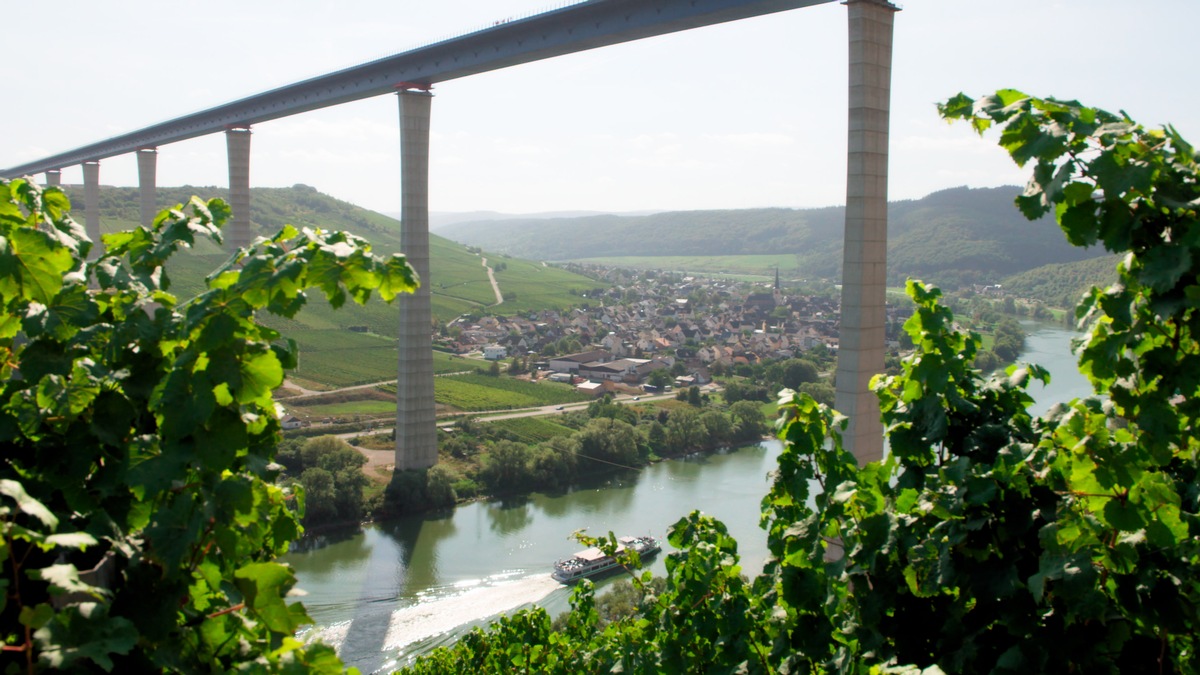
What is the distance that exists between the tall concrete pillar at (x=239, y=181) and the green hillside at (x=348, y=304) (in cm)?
166

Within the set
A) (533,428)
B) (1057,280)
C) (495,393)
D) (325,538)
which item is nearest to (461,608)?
(325,538)

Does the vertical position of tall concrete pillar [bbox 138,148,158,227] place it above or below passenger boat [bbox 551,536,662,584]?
above

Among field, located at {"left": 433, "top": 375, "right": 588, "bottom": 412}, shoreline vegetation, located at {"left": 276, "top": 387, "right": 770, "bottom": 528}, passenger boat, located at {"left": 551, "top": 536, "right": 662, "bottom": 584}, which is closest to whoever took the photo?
passenger boat, located at {"left": 551, "top": 536, "right": 662, "bottom": 584}

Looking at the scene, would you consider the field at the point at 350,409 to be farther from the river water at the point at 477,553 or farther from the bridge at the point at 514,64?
the river water at the point at 477,553

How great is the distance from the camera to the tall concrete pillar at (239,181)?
2200 centimetres

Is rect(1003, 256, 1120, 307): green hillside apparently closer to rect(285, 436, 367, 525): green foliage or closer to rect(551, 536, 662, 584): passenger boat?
rect(551, 536, 662, 584): passenger boat

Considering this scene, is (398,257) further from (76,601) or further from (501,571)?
(501,571)

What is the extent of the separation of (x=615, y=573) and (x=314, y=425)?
1126 cm

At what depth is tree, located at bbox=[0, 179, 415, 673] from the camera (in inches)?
46.4

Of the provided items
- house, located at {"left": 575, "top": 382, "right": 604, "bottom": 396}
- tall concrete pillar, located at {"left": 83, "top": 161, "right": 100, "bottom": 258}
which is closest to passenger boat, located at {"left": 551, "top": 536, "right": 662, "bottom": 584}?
house, located at {"left": 575, "top": 382, "right": 604, "bottom": 396}

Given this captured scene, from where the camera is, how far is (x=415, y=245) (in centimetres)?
1650

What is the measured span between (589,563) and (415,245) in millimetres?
6503

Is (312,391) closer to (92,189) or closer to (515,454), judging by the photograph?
(515,454)

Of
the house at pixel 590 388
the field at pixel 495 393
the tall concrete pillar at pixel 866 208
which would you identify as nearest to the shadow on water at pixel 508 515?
the field at pixel 495 393
